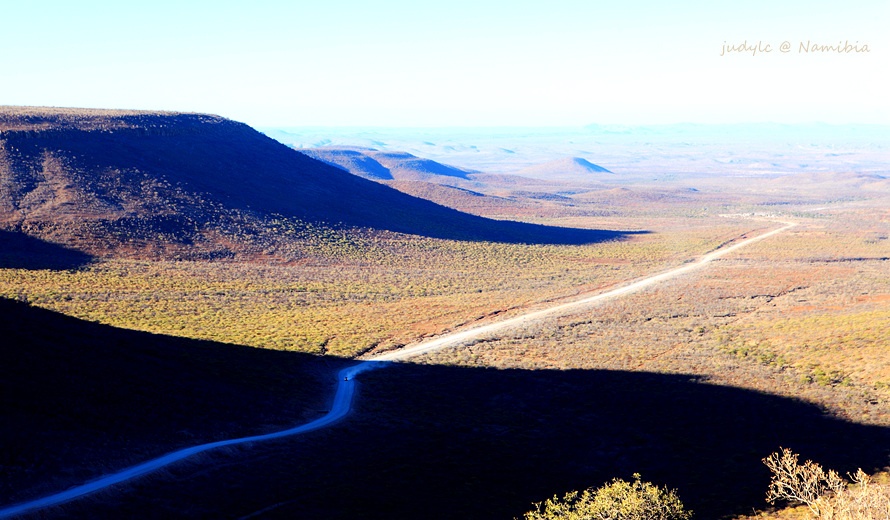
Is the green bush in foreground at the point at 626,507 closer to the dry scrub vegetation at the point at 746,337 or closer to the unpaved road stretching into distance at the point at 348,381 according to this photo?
the unpaved road stretching into distance at the point at 348,381

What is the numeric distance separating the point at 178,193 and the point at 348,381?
161ft

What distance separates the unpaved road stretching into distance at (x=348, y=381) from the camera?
781 inches

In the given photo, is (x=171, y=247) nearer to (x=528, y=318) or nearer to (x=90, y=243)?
(x=90, y=243)

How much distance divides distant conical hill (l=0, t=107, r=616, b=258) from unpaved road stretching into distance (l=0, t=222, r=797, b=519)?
27292 mm

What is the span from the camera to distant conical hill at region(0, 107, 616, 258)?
6725cm

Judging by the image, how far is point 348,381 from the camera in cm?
3506

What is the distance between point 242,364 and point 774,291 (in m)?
43.1

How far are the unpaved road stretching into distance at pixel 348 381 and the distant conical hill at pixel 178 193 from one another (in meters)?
27.3

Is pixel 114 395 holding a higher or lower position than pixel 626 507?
lower

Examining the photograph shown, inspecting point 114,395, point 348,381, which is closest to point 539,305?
point 348,381

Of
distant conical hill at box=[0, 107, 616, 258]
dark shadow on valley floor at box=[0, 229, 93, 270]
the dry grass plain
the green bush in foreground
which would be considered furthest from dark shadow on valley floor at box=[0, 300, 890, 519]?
distant conical hill at box=[0, 107, 616, 258]

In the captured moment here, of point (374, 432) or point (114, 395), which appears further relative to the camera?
point (374, 432)

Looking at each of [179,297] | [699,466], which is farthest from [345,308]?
[699,466]

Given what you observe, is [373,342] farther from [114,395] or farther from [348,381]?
[114,395]
